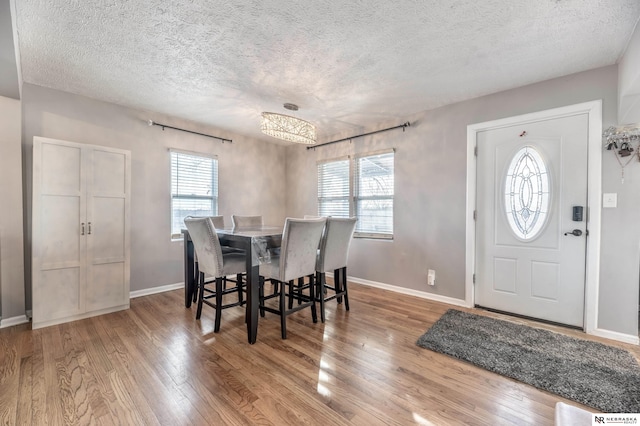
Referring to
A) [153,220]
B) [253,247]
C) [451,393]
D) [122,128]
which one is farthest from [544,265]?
[122,128]

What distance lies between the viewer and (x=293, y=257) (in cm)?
246

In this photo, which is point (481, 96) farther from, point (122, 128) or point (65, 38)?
point (122, 128)

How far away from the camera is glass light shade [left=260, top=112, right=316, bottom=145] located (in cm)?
272

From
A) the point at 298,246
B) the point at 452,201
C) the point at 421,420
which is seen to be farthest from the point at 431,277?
the point at 421,420

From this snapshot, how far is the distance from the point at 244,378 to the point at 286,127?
2.24 m

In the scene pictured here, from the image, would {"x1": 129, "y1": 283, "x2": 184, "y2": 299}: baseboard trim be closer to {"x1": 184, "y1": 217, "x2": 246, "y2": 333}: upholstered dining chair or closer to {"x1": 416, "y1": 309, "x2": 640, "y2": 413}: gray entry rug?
{"x1": 184, "y1": 217, "x2": 246, "y2": 333}: upholstered dining chair

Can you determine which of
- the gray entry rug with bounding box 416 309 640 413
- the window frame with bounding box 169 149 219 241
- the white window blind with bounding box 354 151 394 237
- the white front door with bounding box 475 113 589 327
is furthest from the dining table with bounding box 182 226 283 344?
the white front door with bounding box 475 113 589 327

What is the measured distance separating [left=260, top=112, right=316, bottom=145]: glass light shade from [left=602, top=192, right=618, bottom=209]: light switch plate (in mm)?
2801

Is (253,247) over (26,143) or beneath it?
beneath

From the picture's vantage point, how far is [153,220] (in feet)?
11.8

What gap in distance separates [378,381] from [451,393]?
44 cm

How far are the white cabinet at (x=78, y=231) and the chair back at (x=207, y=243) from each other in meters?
1.05

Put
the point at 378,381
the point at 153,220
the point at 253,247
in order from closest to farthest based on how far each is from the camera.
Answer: the point at 378,381, the point at 253,247, the point at 153,220

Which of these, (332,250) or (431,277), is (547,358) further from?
(332,250)
